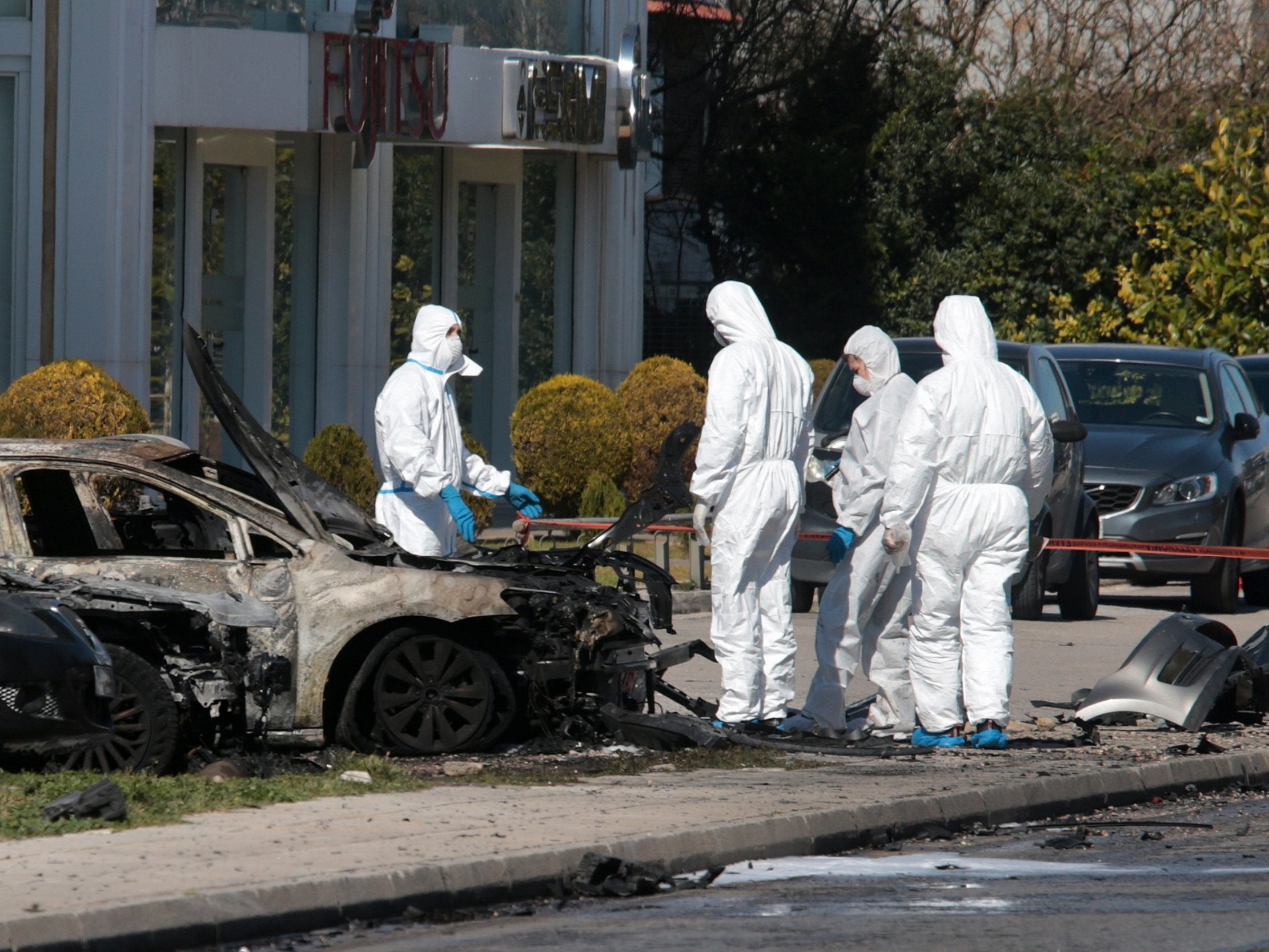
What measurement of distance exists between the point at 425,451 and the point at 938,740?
2.97 meters

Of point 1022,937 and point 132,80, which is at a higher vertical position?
point 132,80

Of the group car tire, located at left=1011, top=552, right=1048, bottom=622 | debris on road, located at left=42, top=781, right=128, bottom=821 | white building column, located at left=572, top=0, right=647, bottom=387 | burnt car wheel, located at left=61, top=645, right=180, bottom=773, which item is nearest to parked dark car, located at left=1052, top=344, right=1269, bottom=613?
car tire, located at left=1011, top=552, right=1048, bottom=622

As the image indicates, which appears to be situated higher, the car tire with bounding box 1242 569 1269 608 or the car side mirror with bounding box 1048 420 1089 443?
the car side mirror with bounding box 1048 420 1089 443

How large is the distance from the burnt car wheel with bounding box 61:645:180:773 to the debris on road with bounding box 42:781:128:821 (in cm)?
100

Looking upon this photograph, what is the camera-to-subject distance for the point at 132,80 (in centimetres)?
1778

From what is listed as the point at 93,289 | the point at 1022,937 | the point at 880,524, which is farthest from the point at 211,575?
the point at 93,289

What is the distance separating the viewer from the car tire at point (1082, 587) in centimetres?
1570

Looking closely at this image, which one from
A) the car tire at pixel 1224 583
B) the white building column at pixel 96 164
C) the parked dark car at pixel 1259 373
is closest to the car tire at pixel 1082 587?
the car tire at pixel 1224 583

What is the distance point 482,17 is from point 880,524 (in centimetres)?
1361

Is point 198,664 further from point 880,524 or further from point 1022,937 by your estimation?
point 1022,937

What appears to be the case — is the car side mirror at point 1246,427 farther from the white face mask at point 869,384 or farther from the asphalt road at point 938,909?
the asphalt road at point 938,909

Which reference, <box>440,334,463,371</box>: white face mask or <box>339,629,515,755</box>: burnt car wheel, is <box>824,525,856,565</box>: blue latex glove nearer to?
<box>339,629,515,755</box>: burnt car wheel

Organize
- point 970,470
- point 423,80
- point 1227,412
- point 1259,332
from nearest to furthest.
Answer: point 970,470
point 1227,412
point 423,80
point 1259,332

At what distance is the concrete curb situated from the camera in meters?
5.79
